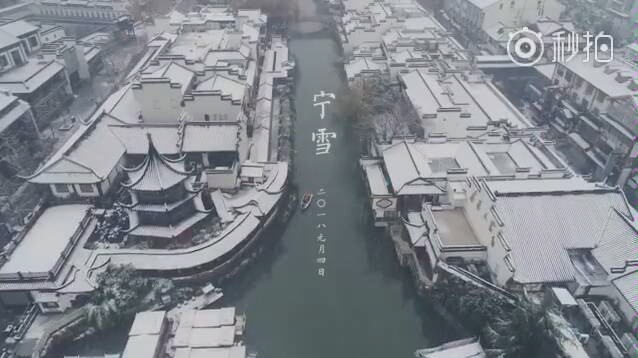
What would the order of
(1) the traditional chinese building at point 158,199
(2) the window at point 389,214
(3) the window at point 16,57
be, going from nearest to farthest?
(1) the traditional chinese building at point 158,199 < (2) the window at point 389,214 < (3) the window at point 16,57

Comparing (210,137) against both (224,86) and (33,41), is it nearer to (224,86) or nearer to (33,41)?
(224,86)

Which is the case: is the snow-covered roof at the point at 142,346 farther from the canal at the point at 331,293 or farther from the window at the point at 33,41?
the window at the point at 33,41

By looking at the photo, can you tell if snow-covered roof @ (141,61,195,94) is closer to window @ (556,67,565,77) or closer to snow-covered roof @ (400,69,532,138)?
snow-covered roof @ (400,69,532,138)

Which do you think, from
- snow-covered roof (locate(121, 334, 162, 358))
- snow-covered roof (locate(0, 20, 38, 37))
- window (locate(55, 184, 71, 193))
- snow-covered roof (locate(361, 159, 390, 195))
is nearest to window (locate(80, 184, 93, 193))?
window (locate(55, 184, 71, 193))

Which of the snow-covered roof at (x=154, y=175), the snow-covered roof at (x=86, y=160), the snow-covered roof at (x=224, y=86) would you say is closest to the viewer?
the snow-covered roof at (x=154, y=175)

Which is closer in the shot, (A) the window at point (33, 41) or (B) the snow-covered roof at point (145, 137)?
(B) the snow-covered roof at point (145, 137)

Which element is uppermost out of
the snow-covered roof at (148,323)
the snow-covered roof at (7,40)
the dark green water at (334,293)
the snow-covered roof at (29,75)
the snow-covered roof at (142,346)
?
the snow-covered roof at (7,40)

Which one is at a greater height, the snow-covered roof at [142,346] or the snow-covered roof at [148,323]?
the snow-covered roof at [148,323]

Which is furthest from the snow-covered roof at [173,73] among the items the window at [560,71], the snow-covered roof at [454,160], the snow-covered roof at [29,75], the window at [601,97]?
the window at [601,97]
